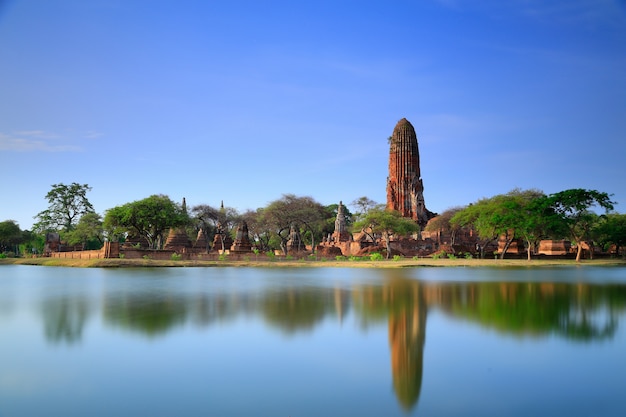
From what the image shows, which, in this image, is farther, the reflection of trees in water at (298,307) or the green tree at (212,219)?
the green tree at (212,219)

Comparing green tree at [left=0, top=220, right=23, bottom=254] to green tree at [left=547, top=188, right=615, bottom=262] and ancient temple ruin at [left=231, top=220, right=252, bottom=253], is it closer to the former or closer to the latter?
ancient temple ruin at [left=231, top=220, right=252, bottom=253]

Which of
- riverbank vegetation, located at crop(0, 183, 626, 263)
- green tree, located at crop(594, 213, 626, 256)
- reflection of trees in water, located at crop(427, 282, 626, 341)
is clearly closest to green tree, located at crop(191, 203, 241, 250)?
riverbank vegetation, located at crop(0, 183, 626, 263)

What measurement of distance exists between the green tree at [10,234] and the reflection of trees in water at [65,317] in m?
53.1

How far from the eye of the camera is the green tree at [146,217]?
4562 centimetres

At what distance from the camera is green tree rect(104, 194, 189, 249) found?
45625 millimetres

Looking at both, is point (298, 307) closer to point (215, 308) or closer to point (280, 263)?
point (215, 308)

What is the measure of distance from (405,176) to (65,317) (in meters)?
60.7

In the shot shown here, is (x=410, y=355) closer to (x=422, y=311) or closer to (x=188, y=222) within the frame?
(x=422, y=311)

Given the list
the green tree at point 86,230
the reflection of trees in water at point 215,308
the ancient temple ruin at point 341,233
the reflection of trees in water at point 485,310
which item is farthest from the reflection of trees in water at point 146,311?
the green tree at point 86,230

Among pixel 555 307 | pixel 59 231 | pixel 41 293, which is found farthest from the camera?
pixel 59 231

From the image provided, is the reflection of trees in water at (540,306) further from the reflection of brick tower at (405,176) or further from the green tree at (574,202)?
the reflection of brick tower at (405,176)

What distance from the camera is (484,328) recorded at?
1013 cm

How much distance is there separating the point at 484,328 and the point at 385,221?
38798mm

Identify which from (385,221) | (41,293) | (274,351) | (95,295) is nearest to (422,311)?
(274,351)
